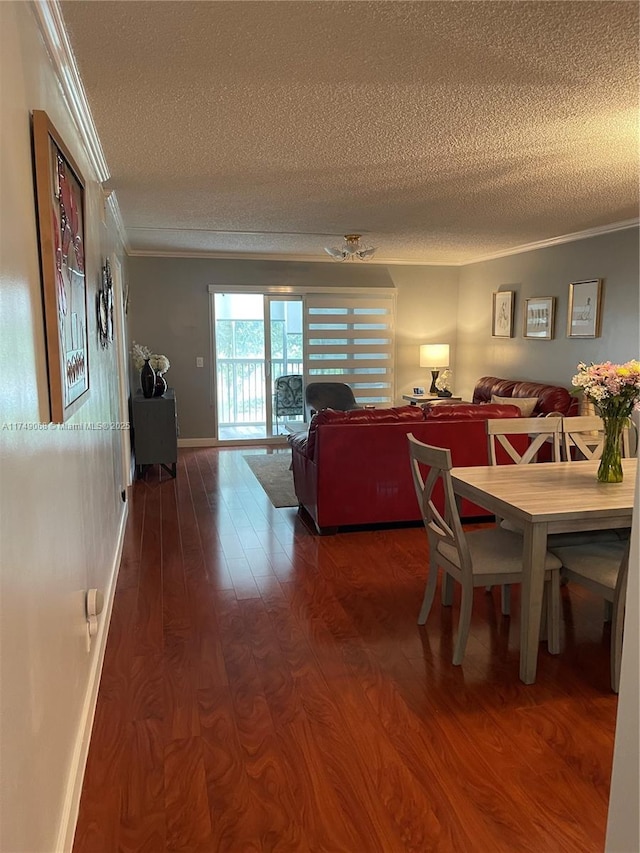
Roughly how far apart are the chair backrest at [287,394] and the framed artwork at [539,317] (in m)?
2.90

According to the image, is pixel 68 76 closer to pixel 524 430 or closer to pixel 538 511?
pixel 538 511

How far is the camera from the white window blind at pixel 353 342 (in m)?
7.83

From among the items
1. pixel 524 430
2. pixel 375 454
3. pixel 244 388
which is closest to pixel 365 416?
pixel 375 454

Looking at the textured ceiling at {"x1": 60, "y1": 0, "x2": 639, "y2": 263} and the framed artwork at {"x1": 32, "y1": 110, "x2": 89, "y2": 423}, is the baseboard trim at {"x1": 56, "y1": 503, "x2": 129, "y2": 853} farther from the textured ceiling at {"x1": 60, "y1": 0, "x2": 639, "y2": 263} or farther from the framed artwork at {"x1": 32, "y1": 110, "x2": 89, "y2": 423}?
the textured ceiling at {"x1": 60, "y1": 0, "x2": 639, "y2": 263}

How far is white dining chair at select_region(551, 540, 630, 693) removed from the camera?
2439mm

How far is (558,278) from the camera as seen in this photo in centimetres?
610

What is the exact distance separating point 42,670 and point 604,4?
2422mm

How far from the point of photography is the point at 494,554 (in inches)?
105

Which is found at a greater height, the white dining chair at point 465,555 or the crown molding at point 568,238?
the crown molding at point 568,238

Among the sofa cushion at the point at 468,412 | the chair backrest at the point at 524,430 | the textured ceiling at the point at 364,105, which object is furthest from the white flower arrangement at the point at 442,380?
the chair backrest at the point at 524,430

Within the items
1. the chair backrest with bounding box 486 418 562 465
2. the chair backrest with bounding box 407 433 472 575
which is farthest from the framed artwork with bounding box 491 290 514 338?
the chair backrest with bounding box 407 433 472 575

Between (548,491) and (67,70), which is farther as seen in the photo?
(548,491)

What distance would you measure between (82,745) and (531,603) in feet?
5.75

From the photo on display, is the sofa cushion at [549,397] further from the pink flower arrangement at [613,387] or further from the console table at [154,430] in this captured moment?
the console table at [154,430]
